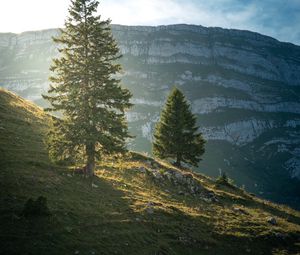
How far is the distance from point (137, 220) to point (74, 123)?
8468 mm

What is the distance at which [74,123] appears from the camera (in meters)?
23.3

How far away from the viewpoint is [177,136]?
4550cm

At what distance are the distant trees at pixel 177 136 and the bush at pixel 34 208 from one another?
29825 millimetres

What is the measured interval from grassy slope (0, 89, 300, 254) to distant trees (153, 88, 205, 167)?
39.9 ft

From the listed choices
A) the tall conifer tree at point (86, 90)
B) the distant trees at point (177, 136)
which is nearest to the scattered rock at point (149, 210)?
the tall conifer tree at point (86, 90)

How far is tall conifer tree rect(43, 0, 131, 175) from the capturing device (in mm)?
23516

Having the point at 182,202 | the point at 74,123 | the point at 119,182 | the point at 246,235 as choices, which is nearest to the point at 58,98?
the point at 74,123

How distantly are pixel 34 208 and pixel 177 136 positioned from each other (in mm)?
31074

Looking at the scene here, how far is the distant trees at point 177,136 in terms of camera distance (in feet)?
149

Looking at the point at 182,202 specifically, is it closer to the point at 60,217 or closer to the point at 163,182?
the point at 163,182

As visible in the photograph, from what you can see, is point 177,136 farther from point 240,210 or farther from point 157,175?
point 240,210

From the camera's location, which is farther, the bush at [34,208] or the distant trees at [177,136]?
the distant trees at [177,136]

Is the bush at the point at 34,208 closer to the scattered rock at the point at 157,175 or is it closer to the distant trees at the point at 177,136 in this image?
the scattered rock at the point at 157,175

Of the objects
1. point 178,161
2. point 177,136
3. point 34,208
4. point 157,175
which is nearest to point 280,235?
point 157,175
